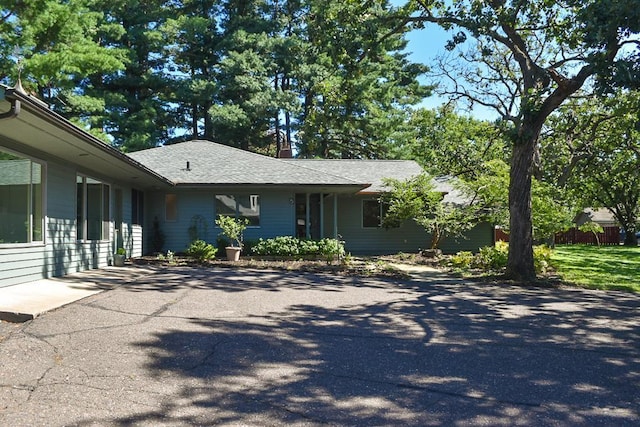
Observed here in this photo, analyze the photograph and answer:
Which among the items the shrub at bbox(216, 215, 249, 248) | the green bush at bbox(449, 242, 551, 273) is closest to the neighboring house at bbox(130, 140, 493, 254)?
the shrub at bbox(216, 215, 249, 248)

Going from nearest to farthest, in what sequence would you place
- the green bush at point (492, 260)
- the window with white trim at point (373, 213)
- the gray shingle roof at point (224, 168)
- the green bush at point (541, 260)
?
the green bush at point (541, 260), the green bush at point (492, 260), the gray shingle roof at point (224, 168), the window with white trim at point (373, 213)

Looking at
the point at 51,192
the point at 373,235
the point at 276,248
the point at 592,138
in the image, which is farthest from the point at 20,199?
the point at 592,138

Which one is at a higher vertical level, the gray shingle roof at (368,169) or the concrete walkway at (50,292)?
the gray shingle roof at (368,169)

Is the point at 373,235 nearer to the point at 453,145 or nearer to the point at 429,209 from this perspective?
the point at 429,209

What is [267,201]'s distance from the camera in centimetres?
1700

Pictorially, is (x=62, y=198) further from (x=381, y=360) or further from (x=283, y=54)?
(x=283, y=54)

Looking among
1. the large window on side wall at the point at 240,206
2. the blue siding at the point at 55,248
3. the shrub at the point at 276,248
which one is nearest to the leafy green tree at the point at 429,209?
the shrub at the point at 276,248

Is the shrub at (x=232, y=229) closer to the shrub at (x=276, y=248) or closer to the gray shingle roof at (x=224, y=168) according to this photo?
the shrub at (x=276, y=248)

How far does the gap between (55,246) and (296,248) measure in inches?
290

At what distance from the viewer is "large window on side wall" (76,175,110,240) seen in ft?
37.2

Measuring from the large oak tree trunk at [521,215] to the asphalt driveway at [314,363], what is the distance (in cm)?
358

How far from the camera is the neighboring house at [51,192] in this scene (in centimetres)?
753

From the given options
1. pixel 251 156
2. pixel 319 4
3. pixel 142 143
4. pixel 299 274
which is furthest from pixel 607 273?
pixel 142 143

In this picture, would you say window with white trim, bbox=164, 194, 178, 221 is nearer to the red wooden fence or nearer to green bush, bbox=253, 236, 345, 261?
green bush, bbox=253, 236, 345, 261
